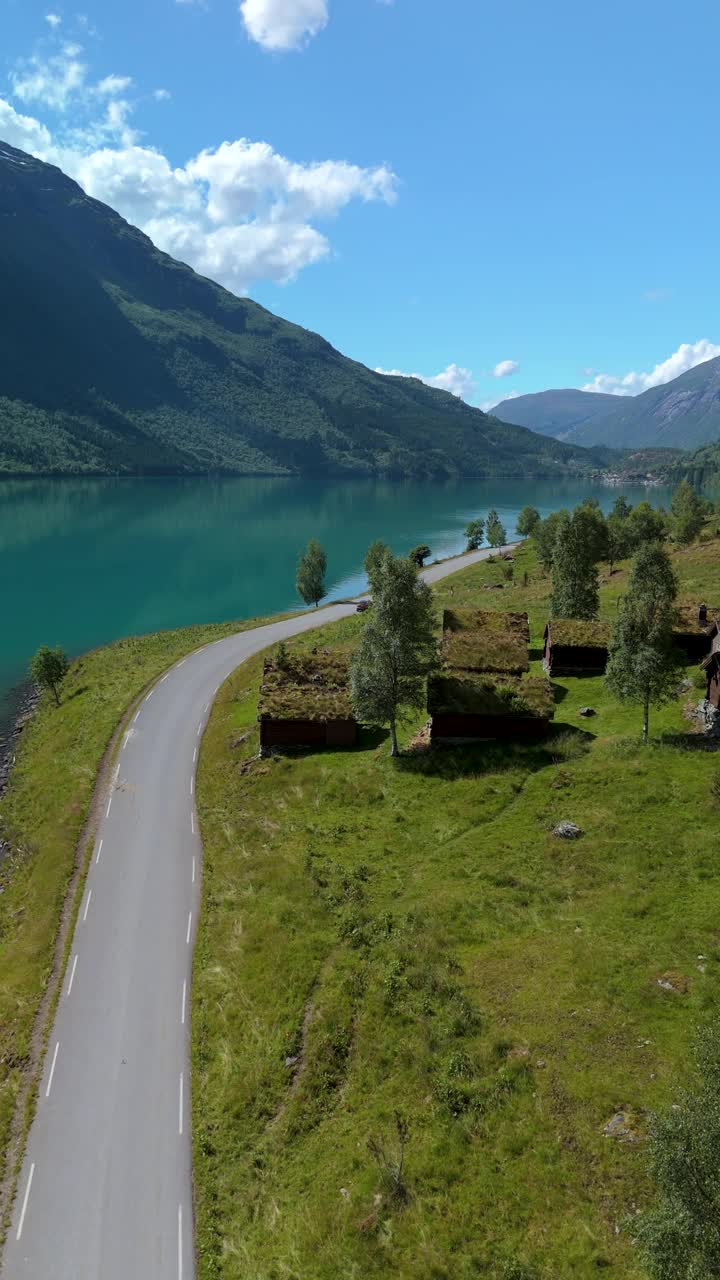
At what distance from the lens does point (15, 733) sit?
204 feet

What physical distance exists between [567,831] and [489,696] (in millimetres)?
12789

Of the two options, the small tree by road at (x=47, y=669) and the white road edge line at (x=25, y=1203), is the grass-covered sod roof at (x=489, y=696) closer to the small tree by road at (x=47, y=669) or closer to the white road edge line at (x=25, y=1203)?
the white road edge line at (x=25, y=1203)

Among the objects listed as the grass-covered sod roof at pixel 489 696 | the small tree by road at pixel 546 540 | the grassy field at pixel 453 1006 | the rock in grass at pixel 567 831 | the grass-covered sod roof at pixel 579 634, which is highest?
the small tree by road at pixel 546 540

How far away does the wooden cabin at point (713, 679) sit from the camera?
129 feet

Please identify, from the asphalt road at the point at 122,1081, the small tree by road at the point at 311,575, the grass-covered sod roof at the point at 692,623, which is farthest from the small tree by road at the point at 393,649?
the small tree by road at the point at 311,575

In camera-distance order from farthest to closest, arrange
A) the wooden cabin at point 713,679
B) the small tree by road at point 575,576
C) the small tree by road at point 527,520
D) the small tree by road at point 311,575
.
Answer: the small tree by road at point 527,520
the small tree by road at point 311,575
the small tree by road at point 575,576
the wooden cabin at point 713,679

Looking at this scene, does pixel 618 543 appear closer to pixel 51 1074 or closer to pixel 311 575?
pixel 311 575

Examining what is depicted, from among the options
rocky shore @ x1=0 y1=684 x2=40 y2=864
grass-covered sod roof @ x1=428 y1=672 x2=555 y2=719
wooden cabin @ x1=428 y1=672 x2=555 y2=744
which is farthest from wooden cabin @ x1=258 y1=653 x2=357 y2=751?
rocky shore @ x1=0 y1=684 x2=40 y2=864

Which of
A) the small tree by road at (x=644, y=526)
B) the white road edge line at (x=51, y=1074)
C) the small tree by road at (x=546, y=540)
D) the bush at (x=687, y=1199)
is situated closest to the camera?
the bush at (x=687, y=1199)

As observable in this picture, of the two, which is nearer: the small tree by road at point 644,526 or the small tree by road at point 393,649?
the small tree by road at point 393,649

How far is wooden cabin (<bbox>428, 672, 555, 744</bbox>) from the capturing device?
40750 mm

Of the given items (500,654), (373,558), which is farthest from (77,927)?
(373,558)

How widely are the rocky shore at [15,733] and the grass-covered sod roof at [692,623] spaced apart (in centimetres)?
5124

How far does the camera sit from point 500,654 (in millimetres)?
49344
